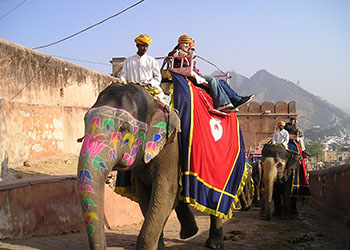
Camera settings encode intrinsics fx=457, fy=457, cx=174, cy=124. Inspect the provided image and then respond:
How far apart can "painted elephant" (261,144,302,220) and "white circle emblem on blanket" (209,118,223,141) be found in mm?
4088

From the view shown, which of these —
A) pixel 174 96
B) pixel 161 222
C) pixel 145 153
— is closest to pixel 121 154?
pixel 145 153

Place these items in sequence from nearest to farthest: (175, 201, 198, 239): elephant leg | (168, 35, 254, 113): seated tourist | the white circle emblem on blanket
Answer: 1. the white circle emblem on blanket
2. (168, 35, 254, 113): seated tourist
3. (175, 201, 198, 239): elephant leg

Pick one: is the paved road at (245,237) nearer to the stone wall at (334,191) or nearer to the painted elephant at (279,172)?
the stone wall at (334,191)

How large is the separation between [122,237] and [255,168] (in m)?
6.89

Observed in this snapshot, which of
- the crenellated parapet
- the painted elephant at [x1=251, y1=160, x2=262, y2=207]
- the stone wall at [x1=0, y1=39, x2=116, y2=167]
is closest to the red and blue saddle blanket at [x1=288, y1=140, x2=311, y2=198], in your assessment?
the painted elephant at [x1=251, y1=160, x2=262, y2=207]

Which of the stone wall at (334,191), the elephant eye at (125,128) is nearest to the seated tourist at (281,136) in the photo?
the stone wall at (334,191)

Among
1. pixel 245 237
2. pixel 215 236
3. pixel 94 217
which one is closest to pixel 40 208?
pixel 215 236

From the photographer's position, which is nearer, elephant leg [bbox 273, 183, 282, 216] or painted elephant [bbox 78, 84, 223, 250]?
painted elephant [bbox 78, 84, 223, 250]

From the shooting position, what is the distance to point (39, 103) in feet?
42.7

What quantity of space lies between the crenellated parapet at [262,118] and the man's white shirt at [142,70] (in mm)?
19934

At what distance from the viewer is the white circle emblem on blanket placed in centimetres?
605

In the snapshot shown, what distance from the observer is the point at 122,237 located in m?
6.91

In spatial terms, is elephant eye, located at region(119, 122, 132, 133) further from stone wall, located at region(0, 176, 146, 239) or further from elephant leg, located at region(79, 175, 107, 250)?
stone wall, located at region(0, 176, 146, 239)

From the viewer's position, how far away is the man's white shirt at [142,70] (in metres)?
5.37
